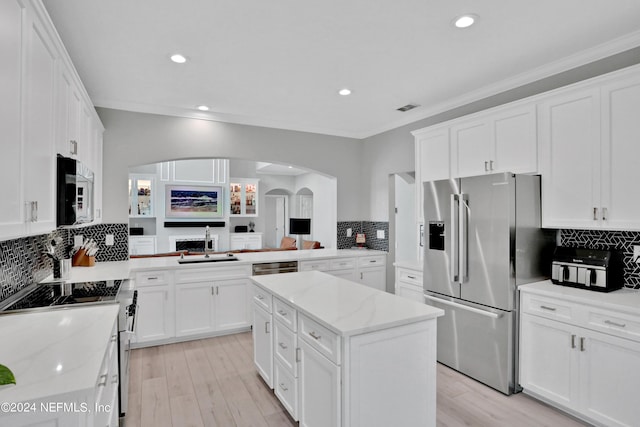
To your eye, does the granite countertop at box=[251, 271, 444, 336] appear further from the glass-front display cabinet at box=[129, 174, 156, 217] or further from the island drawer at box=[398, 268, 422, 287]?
the glass-front display cabinet at box=[129, 174, 156, 217]

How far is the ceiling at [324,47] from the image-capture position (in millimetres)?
2227

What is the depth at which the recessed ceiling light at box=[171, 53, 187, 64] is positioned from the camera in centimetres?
285

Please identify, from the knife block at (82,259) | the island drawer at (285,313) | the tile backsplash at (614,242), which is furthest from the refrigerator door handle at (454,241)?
the knife block at (82,259)

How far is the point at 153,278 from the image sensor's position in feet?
12.2

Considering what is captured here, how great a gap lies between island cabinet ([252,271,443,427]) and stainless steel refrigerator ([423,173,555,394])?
1.05 meters

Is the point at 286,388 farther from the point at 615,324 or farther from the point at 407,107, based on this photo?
the point at 407,107

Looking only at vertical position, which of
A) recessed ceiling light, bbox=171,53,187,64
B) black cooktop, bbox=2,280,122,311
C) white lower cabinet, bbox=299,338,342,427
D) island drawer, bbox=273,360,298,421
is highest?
recessed ceiling light, bbox=171,53,187,64

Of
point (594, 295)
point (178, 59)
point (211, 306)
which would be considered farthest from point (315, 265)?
point (594, 295)

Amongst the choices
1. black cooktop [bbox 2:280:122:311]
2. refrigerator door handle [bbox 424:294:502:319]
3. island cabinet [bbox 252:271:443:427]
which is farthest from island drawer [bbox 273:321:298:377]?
refrigerator door handle [bbox 424:294:502:319]

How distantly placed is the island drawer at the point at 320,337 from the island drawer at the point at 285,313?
0.07 metres

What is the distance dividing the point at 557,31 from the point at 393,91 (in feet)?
4.95

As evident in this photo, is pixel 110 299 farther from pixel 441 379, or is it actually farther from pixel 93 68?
pixel 441 379

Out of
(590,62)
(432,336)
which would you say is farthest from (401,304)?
(590,62)

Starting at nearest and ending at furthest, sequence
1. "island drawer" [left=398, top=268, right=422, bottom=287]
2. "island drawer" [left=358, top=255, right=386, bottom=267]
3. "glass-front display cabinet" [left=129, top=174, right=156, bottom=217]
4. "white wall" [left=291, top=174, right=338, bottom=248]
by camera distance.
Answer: "island drawer" [left=398, top=268, right=422, bottom=287] → "island drawer" [left=358, top=255, right=386, bottom=267] → "glass-front display cabinet" [left=129, top=174, right=156, bottom=217] → "white wall" [left=291, top=174, right=338, bottom=248]
